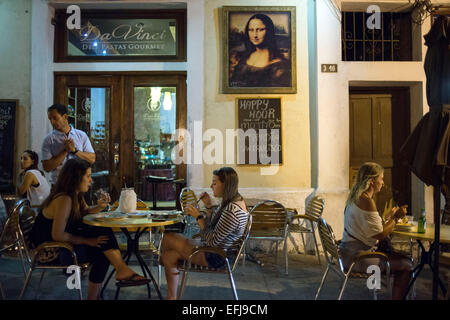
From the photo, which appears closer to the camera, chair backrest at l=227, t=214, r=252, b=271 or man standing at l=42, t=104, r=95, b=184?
chair backrest at l=227, t=214, r=252, b=271

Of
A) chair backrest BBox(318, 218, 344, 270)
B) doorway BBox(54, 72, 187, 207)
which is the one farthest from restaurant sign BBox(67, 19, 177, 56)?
chair backrest BBox(318, 218, 344, 270)

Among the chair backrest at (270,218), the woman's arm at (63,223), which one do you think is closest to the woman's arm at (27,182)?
the woman's arm at (63,223)

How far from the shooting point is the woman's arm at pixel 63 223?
3.04 metres

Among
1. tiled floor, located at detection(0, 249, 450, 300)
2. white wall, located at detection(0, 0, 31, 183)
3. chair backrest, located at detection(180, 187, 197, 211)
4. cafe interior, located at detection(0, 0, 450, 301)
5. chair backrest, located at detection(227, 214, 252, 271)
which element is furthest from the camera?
white wall, located at detection(0, 0, 31, 183)

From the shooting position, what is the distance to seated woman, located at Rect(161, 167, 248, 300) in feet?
9.98

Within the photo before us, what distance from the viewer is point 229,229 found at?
3.04 m

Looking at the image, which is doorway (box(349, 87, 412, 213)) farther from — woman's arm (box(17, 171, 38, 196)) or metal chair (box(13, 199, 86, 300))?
woman's arm (box(17, 171, 38, 196))

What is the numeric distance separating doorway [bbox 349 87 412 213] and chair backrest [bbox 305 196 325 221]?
46.3 inches

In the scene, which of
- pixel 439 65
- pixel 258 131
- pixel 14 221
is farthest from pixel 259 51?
pixel 14 221

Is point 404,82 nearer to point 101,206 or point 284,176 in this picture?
point 284,176

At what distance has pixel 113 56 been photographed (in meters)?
6.04

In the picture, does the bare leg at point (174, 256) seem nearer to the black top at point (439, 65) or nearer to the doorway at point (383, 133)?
the black top at point (439, 65)
